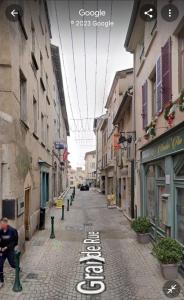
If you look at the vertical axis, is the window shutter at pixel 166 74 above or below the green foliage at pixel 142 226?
above

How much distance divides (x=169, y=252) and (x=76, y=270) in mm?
2371

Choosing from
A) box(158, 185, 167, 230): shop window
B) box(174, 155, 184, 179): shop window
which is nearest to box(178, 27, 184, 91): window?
box(174, 155, 184, 179): shop window

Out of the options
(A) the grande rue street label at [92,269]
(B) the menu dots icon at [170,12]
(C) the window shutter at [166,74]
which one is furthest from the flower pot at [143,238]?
(B) the menu dots icon at [170,12]

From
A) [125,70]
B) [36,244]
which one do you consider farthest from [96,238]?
[125,70]

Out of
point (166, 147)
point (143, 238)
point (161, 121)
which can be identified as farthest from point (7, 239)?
point (161, 121)

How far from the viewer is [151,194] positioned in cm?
1217

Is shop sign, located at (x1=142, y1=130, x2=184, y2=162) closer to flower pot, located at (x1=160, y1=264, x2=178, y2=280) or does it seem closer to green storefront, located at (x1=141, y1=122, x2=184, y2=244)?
green storefront, located at (x1=141, y1=122, x2=184, y2=244)

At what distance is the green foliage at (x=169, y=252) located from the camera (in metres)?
7.14

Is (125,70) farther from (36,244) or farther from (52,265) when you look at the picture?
(52,265)

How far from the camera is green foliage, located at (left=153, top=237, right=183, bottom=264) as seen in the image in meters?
7.14

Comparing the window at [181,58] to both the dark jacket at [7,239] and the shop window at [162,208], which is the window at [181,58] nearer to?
the shop window at [162,208]

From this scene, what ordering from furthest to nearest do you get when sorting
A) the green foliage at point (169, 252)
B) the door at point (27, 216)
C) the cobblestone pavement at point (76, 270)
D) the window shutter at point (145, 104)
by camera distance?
1. the window shutter at point (145, 104)
2. the door at point (27, 216)
3. the green foliage at point (169, 252)
4. the cobblestone pavement at point (76, 270)

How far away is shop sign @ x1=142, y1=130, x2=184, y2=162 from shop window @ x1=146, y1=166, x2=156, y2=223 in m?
0.54

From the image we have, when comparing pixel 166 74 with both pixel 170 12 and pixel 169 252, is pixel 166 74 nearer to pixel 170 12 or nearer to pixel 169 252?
pixel 170 12
